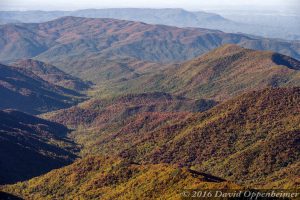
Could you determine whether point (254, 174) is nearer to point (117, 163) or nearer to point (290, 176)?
point (290, 176)

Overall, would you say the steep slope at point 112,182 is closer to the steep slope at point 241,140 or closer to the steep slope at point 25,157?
the steep slope at point 25,157

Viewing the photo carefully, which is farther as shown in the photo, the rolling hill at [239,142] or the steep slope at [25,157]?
the steep slope at [25,157]

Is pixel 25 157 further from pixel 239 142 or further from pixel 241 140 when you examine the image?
pixel 241 140

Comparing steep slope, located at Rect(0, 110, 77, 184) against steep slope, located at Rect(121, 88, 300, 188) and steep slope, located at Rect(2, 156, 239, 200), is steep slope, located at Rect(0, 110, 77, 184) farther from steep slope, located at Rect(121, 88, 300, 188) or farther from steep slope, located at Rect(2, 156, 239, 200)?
steep slope, located at Rect(121, 88, 300, 188)

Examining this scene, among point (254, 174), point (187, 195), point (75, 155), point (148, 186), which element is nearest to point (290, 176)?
point (254, 174)

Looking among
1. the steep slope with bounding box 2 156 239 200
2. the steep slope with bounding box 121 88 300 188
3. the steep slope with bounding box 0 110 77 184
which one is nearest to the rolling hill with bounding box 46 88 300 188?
the steep slope with bounding box 121 88 300 188

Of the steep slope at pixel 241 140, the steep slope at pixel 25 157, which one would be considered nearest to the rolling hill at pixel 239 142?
the steep slope at pixel 241 140

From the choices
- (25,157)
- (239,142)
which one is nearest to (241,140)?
(239,142)
